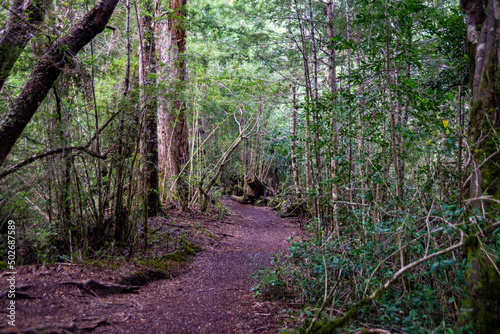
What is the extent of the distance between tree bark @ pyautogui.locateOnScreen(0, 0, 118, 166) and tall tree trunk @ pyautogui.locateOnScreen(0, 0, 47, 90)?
0.20 metres

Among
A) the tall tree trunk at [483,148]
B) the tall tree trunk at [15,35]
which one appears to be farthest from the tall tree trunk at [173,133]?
the tall tree trunk at [483,148]

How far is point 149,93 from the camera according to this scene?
Answer: 368cm

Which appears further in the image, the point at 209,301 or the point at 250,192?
the point at 250,192

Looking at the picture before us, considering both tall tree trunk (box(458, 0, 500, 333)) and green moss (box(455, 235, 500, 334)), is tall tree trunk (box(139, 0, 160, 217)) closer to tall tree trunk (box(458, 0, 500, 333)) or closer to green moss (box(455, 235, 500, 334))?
tall tree trunk (box(458, 0, 500, 333))

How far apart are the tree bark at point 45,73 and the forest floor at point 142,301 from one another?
1252 mm

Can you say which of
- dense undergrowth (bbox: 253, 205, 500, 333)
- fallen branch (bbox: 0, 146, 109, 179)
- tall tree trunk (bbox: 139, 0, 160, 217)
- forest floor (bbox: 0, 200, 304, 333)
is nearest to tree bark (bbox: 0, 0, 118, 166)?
fallen branch (bbox: 0, 146, 109, 179)

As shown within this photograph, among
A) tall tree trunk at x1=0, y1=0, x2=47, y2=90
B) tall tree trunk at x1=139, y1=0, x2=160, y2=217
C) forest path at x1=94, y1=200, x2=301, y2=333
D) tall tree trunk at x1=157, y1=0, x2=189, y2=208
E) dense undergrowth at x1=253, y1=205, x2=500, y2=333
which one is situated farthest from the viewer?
tall tree trunk at x1=157, y1=0, x2=189, y2=208

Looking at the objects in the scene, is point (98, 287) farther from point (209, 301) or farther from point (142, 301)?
point (209, 301)

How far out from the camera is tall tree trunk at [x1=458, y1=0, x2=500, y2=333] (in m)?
1.85

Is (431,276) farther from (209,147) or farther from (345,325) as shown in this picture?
(209,147)

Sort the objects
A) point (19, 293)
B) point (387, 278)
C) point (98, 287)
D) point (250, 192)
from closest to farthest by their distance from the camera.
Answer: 1. point (387, 278)
2. point (19, 293)
3. point (98, 287)
4. point (250, 192)

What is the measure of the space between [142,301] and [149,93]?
7.48 feet

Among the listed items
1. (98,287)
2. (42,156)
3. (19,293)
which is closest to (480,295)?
(98,287)

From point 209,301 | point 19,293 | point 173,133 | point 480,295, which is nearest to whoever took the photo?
point 480,295
